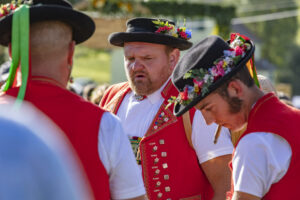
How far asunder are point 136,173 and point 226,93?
611 mm

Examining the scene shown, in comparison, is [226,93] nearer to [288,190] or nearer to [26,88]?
[288,190]

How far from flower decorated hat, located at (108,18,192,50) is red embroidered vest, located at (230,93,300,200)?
1393 millimetres

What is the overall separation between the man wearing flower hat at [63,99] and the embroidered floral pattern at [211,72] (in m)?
0.53

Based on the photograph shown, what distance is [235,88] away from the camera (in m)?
2.45

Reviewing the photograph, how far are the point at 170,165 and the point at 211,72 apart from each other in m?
1.11

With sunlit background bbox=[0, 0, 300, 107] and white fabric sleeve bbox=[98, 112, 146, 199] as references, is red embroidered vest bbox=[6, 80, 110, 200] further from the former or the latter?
sunlit background bbox=[0, 0, 300, 107]

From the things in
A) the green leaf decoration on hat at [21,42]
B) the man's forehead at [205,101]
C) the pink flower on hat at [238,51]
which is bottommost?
the man's forehead at [205,101]

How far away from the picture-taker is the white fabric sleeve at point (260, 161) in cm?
221

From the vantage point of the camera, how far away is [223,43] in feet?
8.62

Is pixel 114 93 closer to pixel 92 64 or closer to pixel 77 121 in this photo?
pixel 77 121

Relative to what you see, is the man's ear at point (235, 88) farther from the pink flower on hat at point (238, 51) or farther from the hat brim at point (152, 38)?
the hat brim at point (152, 38)

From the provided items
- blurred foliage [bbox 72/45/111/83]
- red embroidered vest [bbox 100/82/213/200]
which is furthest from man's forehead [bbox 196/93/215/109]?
blurred foliage [bbox 72/45/111/83]

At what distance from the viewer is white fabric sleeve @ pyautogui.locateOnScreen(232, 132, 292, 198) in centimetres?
221

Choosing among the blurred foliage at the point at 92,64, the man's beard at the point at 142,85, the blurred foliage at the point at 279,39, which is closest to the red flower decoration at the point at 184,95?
the man's beard at the point at 142,85
